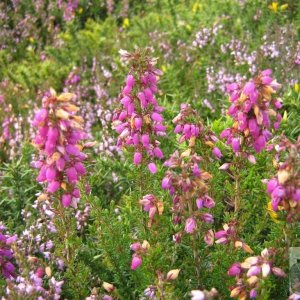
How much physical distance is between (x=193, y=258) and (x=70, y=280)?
0.58m

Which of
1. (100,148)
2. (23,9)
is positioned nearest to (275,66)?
(100,148)

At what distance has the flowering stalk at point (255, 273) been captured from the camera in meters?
1.71

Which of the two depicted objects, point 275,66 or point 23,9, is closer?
point 275,66

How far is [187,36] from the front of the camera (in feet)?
17.4

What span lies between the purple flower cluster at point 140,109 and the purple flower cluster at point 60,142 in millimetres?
302

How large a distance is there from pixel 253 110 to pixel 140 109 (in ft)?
1.63

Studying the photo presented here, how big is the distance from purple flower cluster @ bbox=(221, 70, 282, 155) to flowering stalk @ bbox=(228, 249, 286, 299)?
43 cm

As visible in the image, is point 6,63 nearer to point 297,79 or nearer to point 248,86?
point 297,79

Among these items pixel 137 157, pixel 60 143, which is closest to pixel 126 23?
pixel 137 157

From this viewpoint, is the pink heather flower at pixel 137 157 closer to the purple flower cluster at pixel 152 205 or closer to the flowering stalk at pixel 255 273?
the purple flower cluster at pixel 152 205

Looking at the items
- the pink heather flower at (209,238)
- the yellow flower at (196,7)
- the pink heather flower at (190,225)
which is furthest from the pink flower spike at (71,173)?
the yellow flower at (196,7)

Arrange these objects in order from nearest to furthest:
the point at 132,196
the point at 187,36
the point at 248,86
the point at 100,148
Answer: the point at 248,86, the point at 132,196, the point at 100,148, the point at 187,36

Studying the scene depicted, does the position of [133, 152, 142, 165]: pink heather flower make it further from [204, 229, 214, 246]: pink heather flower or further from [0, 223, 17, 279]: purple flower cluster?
[0, 223, 17, 279]: purple flower cluster

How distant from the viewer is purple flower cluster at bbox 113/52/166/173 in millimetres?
2057
